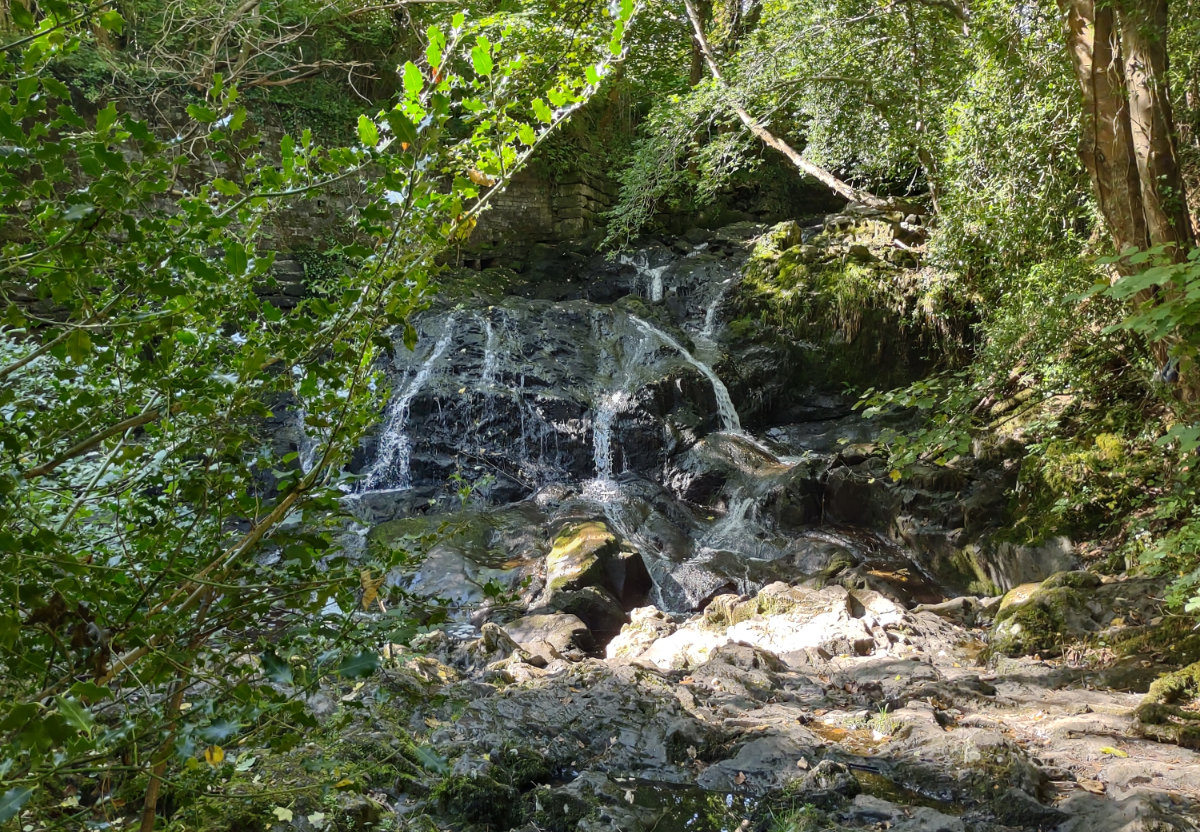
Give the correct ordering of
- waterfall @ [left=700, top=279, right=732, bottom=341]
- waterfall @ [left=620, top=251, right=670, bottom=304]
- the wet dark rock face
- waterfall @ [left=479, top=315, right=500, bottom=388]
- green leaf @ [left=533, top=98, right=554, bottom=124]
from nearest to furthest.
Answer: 1. green leaf @ [left=533, top=98, right=554, bottom=124]
2. the wet dark rock face
3. waterfall @ [left=479, top=315, right=500, bottom=388]
4. waterfall @ [left=700, top=279, right=732, bottom=341]
5. waterfall @ [left=620, top=251, right=670, bottom=304]

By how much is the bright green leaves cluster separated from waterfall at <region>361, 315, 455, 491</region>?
8.52m

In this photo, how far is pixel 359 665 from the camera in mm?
1242

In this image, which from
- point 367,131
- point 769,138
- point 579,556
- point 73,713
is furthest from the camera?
point 769,138

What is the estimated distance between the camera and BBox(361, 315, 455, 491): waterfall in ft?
34.2

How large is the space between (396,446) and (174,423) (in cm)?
915

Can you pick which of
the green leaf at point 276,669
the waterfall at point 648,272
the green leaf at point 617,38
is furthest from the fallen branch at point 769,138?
the green leaf at point 276,669

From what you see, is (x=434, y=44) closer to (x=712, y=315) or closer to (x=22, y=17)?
(x=22, y=17)

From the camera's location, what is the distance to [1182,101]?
19.9ft

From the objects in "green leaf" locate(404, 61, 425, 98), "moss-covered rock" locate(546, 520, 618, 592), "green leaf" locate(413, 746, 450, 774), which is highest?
"green leaf" locate(404, 61, 425, 98)

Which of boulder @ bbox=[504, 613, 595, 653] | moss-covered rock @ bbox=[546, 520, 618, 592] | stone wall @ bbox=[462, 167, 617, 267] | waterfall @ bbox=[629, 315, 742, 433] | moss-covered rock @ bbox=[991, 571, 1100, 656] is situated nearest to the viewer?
moss-covered rock @ bbox=[991, 571, 1100, 656]

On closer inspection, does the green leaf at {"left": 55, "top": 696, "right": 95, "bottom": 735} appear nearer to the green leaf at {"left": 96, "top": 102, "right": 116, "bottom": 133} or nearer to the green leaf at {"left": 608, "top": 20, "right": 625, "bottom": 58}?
the green leaf at {"left": 96, "top": 102, "right": 116, "bottom": 133}

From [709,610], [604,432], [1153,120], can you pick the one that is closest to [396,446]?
[604,432]

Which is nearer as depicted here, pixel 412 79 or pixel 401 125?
pixel 401 125

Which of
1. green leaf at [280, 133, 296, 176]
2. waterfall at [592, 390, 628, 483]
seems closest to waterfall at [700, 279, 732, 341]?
waterfall at [592, 390, 628, 483]
